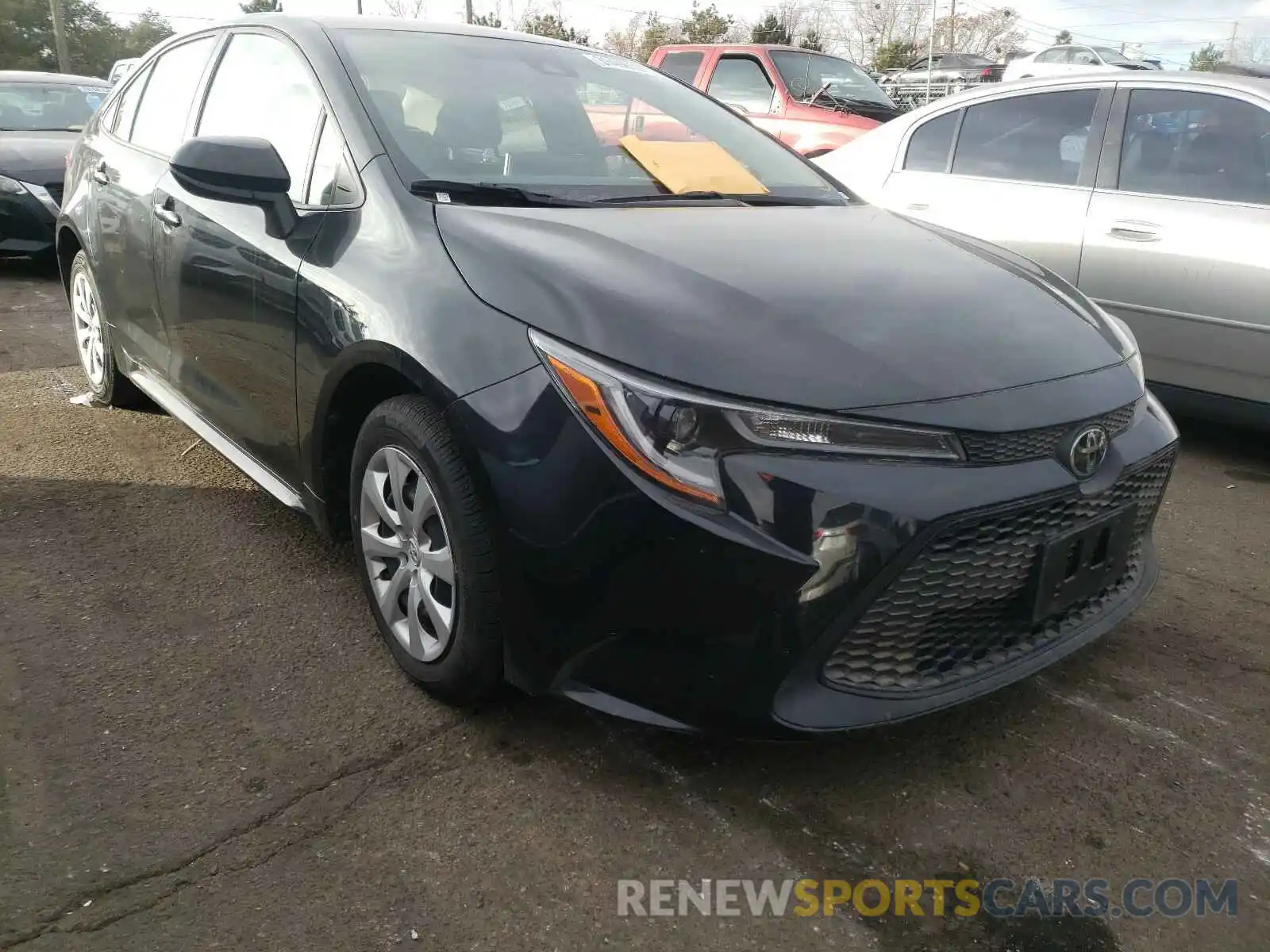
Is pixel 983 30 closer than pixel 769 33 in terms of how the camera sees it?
No

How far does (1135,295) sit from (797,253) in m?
2.37

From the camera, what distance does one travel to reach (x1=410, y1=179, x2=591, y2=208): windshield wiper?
7.91ft

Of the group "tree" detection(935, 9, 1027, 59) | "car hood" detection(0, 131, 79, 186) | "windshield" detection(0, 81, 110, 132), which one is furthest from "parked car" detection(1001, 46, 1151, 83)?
"tree" detection(935, 9, 1027, 59)

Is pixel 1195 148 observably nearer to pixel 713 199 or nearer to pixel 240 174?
pixel 713 199

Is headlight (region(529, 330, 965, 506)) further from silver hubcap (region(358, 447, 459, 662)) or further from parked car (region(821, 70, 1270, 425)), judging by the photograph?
parked car (region(821, 70, 1270, 425))

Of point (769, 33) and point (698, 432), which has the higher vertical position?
point (769, 33)

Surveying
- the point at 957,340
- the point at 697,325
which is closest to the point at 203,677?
the point at 697,325

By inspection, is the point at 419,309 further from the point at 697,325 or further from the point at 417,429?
the point at 697,325

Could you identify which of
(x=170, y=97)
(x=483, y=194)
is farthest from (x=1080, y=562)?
(x=170, y=97)

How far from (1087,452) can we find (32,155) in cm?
785

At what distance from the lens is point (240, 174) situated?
2.49 meters

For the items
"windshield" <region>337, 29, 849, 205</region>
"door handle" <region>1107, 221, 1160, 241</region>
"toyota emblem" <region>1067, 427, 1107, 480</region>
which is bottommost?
"toyota emblem" <region>1067, 427, 1107, 480</region>

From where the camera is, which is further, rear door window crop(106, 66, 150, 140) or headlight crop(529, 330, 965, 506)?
rear door window crop(106, 66, 150, 140)

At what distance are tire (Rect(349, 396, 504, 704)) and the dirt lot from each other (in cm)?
15
